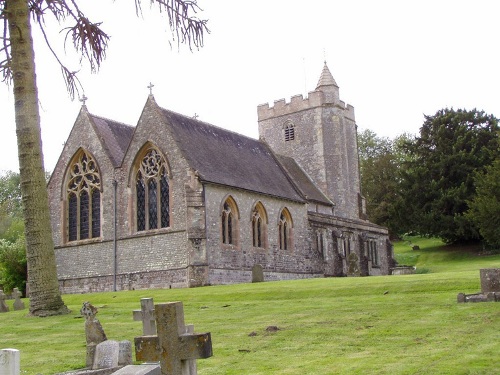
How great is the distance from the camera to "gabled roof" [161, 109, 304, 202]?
3256 centimetres

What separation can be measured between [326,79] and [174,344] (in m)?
41.7

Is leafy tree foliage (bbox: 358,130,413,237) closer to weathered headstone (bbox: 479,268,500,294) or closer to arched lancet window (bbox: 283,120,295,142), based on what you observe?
arched lancet window (bbox: 283,120,295,142)

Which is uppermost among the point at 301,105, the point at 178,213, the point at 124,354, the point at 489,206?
the point at 301,105

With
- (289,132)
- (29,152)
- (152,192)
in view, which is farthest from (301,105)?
(29,152)

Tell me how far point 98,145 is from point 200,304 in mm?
16563

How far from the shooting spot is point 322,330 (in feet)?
43.0

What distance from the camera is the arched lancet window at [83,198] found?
34312mm

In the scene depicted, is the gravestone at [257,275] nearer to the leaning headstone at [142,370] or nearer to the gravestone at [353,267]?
the gravestone at [353,267]

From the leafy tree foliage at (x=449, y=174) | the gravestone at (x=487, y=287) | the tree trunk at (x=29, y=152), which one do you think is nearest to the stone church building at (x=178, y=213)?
the leafy tree foliage at (x=449, y=174)

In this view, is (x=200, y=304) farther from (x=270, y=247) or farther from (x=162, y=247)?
(x=270, y=247)

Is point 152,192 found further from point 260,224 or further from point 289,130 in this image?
point 289,130

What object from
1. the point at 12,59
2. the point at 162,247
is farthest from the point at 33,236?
the point at 162,247

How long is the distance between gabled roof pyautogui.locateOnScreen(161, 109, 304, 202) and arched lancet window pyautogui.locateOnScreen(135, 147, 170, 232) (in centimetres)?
158

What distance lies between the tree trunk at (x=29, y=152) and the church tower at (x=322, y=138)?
29422mm
